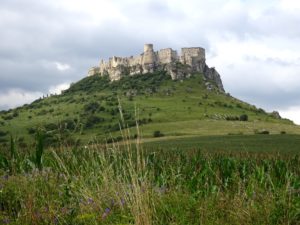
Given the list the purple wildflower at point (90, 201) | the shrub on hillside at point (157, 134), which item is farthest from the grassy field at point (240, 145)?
the purple wildflower at point (90, 201)

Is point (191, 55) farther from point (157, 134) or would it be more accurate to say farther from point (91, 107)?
point (157, 134)

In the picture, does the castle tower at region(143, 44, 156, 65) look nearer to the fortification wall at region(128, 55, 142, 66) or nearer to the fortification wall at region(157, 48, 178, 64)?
the fortification wall at region(157, 48, 178, 64)

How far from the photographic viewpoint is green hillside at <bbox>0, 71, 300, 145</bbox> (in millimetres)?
97750

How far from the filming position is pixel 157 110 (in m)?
124

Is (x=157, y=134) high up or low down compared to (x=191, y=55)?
down

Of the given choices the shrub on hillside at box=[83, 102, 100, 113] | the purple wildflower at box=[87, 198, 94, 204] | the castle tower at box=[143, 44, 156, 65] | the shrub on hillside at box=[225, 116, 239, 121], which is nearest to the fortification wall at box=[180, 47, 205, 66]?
the castle tower at box=[143, 44, 156, 65]

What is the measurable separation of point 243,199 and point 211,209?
0.48 m

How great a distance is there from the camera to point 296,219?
6.06m

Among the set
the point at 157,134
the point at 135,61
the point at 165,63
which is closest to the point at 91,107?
the point at 157,134

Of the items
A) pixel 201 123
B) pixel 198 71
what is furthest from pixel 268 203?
pixel 198 71

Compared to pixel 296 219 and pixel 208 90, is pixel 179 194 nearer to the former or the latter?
pixel 296 219

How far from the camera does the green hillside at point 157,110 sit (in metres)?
97.8

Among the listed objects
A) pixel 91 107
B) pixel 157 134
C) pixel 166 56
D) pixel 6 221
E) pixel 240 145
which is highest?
pixel 166 56

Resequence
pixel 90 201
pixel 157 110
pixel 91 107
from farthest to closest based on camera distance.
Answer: pixel 91 107 → pixel 157 110 → pixel 90 201
